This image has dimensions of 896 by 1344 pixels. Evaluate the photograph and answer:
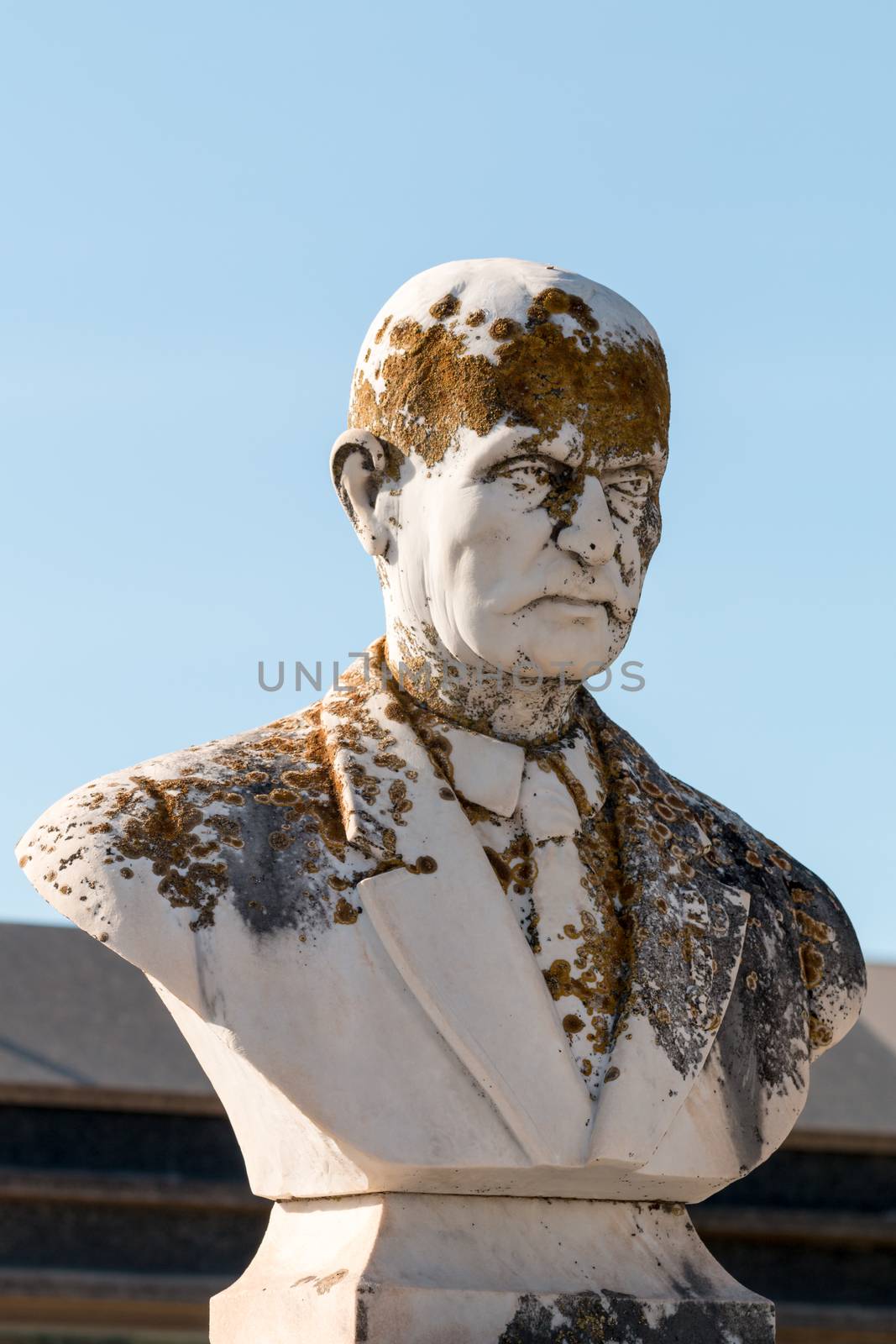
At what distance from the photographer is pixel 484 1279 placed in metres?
4.25

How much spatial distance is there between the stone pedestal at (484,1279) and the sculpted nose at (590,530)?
126 cm

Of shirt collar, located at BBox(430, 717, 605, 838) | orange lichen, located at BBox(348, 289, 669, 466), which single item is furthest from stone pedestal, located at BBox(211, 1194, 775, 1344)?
orange lichen, located at BBox(348, 289, 669, 466)

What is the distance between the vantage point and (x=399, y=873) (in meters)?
4.35

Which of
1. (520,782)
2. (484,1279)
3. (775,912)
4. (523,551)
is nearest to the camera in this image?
(484,1279)

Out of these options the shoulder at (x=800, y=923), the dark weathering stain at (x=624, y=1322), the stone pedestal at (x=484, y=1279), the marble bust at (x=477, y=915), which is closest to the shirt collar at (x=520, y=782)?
the marble bust at (x=477, y=915)

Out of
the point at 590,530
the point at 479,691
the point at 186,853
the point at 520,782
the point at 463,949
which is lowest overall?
the point at 463,949

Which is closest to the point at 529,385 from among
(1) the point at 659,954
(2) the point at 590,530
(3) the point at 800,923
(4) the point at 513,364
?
(4) the point at 513,364

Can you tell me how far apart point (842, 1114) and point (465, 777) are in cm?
690

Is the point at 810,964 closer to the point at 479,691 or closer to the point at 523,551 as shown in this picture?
the point at 479,691

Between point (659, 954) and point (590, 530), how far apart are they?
844mm

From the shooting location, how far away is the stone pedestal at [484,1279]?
164 inches

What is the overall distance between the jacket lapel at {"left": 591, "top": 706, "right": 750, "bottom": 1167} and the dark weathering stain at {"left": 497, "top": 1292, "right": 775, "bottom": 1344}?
283 millimetres

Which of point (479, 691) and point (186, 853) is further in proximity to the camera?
point (479, 691)

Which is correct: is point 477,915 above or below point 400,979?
above
